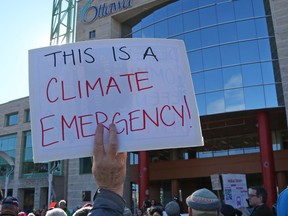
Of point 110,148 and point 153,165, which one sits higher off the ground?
point 153,165

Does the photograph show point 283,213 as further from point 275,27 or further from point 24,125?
point 24,125

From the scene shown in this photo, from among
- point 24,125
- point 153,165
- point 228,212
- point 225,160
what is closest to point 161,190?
point 153,165

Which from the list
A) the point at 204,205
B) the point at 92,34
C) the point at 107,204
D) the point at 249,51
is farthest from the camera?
the point at 92,34

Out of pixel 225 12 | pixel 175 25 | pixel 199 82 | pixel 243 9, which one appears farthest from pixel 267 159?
pixel 175 25

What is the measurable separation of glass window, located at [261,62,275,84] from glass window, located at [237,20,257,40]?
2230 millimetres

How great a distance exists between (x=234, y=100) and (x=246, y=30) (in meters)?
5.04

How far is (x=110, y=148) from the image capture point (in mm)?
1656

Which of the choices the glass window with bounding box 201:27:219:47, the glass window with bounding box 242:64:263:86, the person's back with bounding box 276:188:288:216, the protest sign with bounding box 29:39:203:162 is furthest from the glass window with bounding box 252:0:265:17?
the protest sign with bounding box 29:39:203:162

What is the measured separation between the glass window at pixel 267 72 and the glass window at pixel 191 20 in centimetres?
589

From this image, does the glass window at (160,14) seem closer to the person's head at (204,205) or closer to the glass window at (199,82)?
the glass window at (199,82)

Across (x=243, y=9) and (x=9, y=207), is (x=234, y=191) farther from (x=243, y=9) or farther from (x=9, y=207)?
(x=243, y=9)

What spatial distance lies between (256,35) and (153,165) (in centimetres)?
1479

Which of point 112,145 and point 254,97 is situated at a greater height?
point 254,97

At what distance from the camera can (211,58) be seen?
82.8 feet
